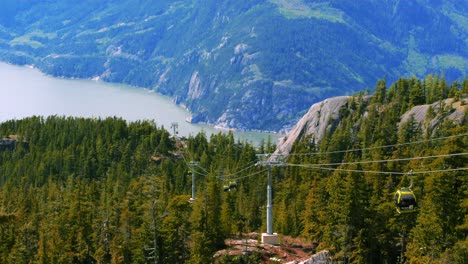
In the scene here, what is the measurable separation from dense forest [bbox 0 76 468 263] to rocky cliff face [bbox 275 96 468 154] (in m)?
0.84

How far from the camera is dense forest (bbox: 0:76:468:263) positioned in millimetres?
52312

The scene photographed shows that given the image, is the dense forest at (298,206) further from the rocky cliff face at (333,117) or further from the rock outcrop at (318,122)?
the rock outcrop at (318,122)

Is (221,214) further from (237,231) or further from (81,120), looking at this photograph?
(81,120)

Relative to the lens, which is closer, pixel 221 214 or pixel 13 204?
pixel 221 214

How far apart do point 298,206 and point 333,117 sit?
68421mm

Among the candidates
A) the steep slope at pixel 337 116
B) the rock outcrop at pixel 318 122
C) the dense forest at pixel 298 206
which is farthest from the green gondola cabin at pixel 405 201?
the rock outcrop at pixel 318 122

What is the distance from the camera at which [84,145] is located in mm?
158500

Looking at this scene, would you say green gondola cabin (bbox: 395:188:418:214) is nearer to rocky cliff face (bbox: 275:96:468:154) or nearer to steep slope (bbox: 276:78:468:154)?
rocky cliff face (bbox: 275:96:468:154)

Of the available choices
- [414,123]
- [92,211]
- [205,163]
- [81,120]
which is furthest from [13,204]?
[81,120]

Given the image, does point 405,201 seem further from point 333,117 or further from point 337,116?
point 337,116

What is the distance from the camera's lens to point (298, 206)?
86.5m

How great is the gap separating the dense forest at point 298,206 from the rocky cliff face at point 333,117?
84cm

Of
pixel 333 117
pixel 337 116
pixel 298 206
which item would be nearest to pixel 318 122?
pixel 333 117

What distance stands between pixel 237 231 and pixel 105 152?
86.9 meters
